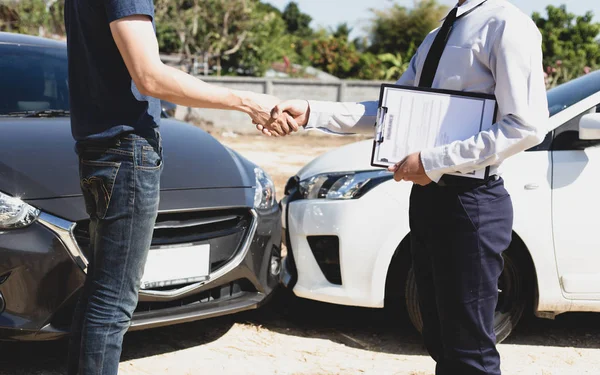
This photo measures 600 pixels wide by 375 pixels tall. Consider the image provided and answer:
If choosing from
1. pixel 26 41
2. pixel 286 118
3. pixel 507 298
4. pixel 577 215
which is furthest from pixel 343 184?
pixel 26 41

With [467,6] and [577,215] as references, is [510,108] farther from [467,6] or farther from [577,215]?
[577,215]

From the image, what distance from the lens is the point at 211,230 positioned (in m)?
3.25

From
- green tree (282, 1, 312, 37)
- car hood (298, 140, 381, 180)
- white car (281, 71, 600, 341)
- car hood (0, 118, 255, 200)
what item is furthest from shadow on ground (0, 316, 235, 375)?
green tree (282, 1, 312, 37)

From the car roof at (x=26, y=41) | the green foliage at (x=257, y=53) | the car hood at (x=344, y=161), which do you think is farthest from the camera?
the green foliage at (x=257, y=53)

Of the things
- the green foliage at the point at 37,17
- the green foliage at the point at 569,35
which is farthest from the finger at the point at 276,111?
the green foliage at the point at 569,35

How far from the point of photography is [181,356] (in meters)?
3.38

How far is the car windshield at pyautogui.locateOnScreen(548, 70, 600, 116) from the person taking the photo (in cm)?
355

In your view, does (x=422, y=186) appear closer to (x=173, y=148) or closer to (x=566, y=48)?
(x=173, y=148)

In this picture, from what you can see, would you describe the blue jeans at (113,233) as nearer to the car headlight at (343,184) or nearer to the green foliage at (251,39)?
the car headlight at (343,184)

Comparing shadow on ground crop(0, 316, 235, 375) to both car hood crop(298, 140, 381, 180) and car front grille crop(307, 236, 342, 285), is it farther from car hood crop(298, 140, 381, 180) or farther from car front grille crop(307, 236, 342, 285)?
car hood crop(298, 140, 381, 180)

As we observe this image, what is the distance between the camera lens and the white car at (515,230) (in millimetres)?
3299

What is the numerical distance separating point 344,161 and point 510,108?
1.88m

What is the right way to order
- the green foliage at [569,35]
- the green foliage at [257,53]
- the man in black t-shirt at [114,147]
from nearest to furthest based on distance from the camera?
the man in black t-shirt at [114,147]
the green foliage at [257,53]
the green foliage at [569,35]

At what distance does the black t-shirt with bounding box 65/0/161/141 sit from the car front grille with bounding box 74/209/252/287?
3.35 ft
